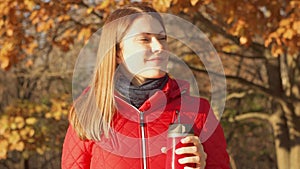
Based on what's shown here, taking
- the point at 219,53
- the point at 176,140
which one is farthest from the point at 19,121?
the point at 176,140

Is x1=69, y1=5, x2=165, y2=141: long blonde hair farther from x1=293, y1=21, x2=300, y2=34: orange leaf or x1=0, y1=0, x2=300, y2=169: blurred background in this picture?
x1=293, y1=21, x2=300, y2=34: orange leaf

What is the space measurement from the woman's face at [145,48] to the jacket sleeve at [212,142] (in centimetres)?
23

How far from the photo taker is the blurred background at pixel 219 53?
5.52 metres

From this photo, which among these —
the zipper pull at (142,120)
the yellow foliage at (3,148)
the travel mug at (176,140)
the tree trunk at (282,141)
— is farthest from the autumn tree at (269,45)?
the travel mug at (176,140)

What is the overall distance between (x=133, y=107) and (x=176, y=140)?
0.26m

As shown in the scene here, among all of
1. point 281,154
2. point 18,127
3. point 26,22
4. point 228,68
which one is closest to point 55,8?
point 26,22

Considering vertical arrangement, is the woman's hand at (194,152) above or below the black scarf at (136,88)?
below

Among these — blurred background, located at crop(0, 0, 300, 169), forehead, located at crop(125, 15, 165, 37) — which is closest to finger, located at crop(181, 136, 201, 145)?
forehead, located at crop(125, 15, 165, 37)

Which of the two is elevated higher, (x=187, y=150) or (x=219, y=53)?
(x=219, y=53)

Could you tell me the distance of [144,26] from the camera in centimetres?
195

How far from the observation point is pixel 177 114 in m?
1.95

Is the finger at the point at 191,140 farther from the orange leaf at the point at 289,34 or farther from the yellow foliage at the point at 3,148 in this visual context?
the yellow foliage at the point at 3,148

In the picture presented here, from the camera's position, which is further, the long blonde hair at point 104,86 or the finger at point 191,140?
the long blonde hair at point 104,86

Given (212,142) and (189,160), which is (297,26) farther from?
(189,160)
